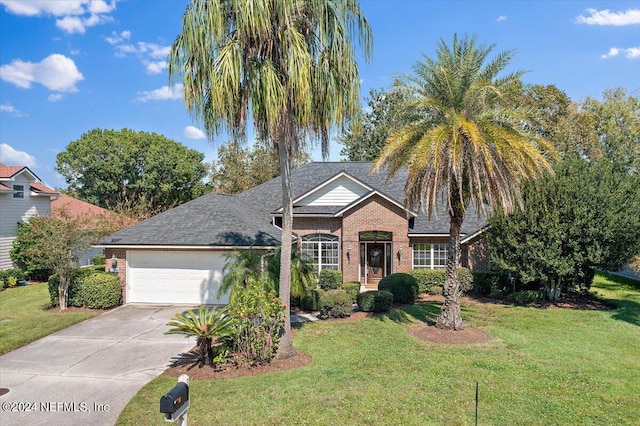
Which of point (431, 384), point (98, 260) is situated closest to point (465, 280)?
point (431, 384)

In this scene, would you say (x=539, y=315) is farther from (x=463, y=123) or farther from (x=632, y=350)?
(x=463, y=123)

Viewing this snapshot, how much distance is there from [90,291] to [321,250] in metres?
10.7

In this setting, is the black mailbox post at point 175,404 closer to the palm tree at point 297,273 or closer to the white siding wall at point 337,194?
the palm tree at point 297,273

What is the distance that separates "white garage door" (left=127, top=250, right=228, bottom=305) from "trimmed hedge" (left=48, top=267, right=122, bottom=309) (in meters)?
0.93

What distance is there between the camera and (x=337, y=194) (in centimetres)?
2331

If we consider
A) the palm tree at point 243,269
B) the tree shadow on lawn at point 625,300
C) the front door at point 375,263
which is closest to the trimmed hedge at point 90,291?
the palm tree at point 243,269

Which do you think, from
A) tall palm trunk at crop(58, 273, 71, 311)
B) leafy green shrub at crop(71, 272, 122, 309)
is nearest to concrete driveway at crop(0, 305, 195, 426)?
leafy green shrub at crop(71, 272, 122, 309)

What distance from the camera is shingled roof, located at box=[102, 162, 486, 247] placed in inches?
680

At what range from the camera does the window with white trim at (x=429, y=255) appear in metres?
21.6

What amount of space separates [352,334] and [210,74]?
806 cm

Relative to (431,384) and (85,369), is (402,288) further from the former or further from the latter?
(85,369)

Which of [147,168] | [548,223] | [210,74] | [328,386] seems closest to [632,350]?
[548,223]

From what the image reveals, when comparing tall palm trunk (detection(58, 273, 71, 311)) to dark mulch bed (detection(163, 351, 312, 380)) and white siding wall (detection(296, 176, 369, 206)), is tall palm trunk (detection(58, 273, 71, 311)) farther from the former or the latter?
white siding wall (detection(296, 176, 369, 206))

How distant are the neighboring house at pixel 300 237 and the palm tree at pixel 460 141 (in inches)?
212
